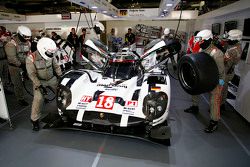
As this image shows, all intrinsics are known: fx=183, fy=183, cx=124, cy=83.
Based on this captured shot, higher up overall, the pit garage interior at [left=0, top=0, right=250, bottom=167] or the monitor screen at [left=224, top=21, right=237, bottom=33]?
the monitor screen at [left=224, top=21, right=237, bottom=33]

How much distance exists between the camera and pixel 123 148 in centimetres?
240

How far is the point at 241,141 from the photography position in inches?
103

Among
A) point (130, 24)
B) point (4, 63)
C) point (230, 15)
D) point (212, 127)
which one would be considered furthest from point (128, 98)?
point (130, 24)

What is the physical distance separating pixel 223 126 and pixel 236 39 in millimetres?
1567

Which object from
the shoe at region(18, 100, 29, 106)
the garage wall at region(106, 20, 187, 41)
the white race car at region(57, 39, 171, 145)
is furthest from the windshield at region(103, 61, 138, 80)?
the garage wall at region(106, 20, 187, 41)

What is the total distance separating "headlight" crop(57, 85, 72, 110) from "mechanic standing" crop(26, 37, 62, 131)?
1.02 feet

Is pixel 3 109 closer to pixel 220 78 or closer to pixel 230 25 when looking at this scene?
pixel 220 78

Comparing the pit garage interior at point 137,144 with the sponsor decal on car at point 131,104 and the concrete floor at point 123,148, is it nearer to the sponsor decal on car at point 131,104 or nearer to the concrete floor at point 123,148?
the concrete floor at point 123,148

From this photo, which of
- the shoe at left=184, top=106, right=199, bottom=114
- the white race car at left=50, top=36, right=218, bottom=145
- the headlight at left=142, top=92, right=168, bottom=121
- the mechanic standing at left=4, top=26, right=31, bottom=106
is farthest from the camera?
the mechanic standing at left=4, top=26, right=31, bottom=106

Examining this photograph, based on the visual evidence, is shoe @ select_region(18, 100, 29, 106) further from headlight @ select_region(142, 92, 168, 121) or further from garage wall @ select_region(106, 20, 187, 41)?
garage wall @ select_region(106, 20, 187, 41)

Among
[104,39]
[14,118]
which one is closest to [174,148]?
[14,118]

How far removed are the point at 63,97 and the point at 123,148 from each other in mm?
1105

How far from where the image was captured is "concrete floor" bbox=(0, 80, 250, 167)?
2156 millimetres

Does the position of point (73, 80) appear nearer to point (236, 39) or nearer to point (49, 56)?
point (49, 56)
